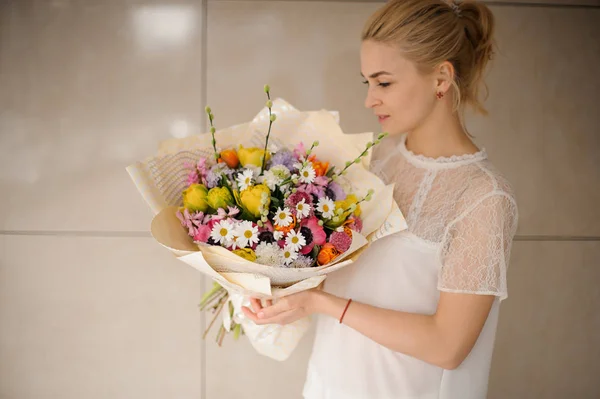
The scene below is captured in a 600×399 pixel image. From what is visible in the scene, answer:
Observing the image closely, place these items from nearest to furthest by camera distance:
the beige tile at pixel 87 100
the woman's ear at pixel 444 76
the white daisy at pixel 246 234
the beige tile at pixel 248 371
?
the white daisy at pixel 246 234 → the woman's ear at pixel 444 76 → the beige tile at pixel 87 100 → the beige tile at pixel 248 371

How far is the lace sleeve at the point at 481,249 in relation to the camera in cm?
98

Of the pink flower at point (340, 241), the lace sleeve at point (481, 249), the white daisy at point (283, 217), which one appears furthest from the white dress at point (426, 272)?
the white daisy at point (283, 217)

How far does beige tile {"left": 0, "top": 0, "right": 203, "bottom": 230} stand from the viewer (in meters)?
1.46

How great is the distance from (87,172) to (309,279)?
34.6 inches

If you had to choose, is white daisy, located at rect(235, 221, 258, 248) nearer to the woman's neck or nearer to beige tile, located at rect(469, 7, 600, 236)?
the woman's neck

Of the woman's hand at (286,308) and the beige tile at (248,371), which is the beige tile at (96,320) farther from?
the woman's hand at (286,308)

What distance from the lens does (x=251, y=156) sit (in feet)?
3.32

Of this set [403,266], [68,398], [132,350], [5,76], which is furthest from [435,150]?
[68,398]

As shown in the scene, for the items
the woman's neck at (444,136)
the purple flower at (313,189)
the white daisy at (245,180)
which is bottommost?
the purple flower at (313,189)

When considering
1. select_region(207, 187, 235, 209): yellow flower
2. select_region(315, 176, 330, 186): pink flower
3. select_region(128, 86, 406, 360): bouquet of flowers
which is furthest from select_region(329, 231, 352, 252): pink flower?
select_region(207, 187, 235, 209): yellow flower

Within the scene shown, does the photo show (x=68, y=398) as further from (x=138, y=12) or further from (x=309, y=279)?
(x=138, y=12)

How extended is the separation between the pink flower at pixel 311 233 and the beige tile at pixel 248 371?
0.73m

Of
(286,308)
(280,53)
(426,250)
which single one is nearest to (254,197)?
(286,308)

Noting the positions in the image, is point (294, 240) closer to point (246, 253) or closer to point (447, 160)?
point (246, 253)
